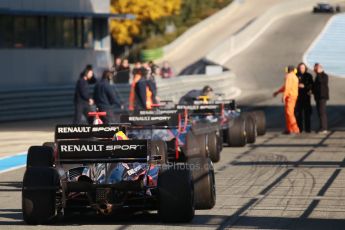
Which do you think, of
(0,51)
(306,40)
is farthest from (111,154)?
(306,40)

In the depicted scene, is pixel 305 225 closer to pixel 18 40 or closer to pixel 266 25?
pixel 18 40

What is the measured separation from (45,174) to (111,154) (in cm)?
98

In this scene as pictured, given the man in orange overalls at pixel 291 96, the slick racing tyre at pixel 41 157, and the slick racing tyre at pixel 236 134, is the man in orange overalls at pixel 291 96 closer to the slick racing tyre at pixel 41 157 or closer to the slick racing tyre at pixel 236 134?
the slick racing tyre at pixel 236 134

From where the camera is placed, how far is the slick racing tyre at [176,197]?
10820mm

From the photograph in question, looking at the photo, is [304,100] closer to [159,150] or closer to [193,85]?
[193,85]

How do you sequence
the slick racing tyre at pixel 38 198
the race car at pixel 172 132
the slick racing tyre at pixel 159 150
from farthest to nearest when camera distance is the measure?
the race car at pixel 172 132 < the slick racing tyre at pixel 159 150 < the slick racing tyre at pixel 38 198

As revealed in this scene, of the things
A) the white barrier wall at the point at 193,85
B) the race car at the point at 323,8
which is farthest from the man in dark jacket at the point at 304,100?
the race car at the point at 323,8

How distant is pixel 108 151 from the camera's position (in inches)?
458

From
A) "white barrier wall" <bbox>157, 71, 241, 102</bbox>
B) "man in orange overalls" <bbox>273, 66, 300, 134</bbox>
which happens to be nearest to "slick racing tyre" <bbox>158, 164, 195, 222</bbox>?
"man in orange overalls" <bbox>273, 66, 300, 134</bbox>

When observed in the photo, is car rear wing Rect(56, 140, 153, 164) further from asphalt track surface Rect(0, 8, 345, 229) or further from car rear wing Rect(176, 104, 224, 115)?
car rear wing Rect(176, 104, 224, 115)

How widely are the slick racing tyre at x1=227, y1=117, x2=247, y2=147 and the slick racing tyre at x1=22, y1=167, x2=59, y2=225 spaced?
10399 millimetres

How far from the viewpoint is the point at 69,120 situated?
29844 millimetres

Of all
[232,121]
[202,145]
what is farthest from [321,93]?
[202,145]

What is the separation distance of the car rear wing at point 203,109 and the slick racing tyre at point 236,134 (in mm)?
538
